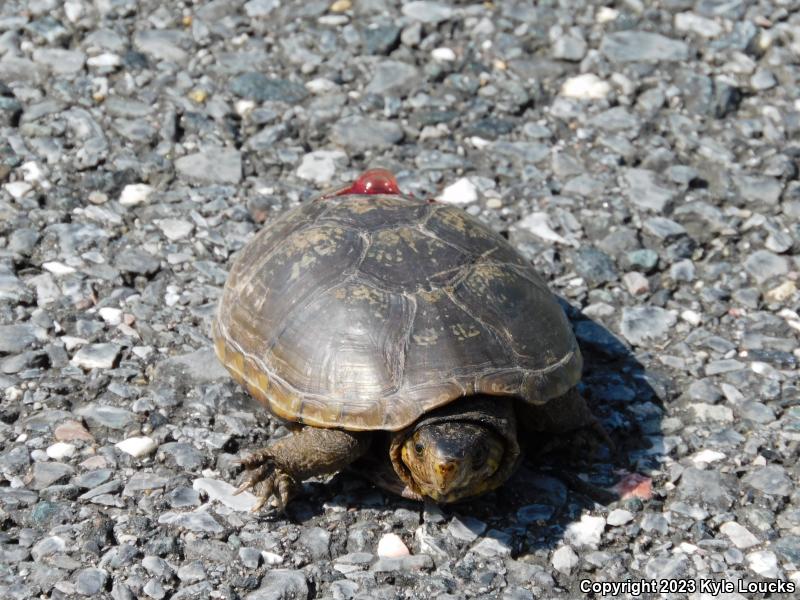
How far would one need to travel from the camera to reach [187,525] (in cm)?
412

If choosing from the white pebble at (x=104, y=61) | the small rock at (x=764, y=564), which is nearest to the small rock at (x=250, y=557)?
the small rock at (x=764, y=564)

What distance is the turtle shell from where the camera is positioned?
4.11 metres

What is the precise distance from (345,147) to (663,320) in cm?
228

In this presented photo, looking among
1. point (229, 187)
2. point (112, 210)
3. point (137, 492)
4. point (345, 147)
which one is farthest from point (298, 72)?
point (137, 492)

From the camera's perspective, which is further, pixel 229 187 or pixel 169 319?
pixel 229 187

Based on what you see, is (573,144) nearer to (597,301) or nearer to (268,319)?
(597,301)

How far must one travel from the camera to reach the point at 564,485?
4477 millimetres

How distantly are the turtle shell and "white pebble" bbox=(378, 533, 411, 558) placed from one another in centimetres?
47

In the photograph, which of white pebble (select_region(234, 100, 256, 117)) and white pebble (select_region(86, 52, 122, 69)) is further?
white pebble (select_region(86, 52, 122, 69))

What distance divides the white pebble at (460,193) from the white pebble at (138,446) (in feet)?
8.03

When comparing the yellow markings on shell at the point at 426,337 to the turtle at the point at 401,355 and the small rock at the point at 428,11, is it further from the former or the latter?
the small rock at the point at 428,11

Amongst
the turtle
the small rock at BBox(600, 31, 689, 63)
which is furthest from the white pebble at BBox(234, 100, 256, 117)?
the small rock at BBox(600, 31, 689, 63)

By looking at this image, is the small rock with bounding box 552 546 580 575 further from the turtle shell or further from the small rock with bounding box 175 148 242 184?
the small rock with bounding box 175 148 242 184


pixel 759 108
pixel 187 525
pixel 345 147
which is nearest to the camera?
pixel 187 525
